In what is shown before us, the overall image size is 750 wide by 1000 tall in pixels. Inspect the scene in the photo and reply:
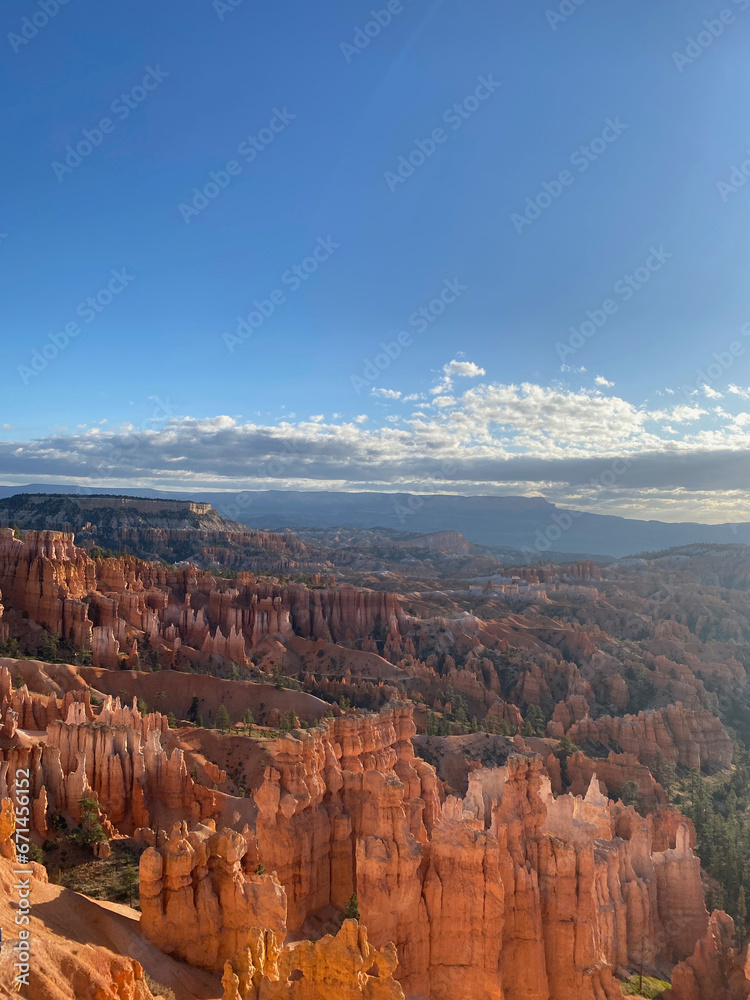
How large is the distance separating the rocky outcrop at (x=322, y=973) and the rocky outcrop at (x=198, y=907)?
4132mm

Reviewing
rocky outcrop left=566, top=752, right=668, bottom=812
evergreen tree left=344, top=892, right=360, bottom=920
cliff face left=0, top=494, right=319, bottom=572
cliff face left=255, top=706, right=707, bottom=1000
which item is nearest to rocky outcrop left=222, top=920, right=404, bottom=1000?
cliff face left=255, top=706, right=707, bottom=1000

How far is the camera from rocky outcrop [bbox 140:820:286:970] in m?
17.9

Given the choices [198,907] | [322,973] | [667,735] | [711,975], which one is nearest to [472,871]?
[198,907]

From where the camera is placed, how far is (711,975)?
24.0 m

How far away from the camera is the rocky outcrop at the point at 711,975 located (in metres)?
23.0

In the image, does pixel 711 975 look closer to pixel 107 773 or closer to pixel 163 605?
pixel 107 773

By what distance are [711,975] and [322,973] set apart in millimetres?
18158

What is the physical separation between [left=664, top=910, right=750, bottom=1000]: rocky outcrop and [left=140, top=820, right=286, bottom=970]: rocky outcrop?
50.2ft

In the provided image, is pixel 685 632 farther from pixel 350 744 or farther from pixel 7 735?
pixel 7 735

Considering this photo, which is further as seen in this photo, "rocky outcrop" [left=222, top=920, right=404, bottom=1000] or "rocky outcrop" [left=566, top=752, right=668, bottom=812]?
"rocky outcrop" [left=566, top=752, right=668, bottom=812]

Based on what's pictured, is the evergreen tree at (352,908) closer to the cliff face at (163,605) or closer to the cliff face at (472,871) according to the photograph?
the cliff face at (472,871)

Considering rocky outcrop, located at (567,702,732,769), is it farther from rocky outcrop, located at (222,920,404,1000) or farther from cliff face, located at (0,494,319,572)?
cliff face, located at (0,494,319,572)

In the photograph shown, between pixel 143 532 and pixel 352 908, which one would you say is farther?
pixel 143 532

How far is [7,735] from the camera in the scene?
31891 mm
